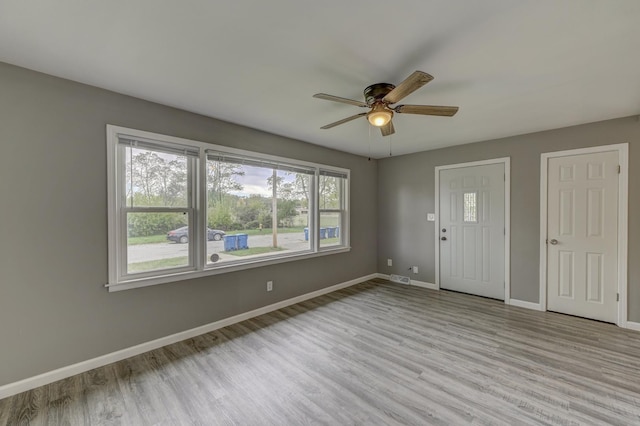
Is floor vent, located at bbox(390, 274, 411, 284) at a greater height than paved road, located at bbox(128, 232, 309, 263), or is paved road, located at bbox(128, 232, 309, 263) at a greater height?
paved road, located at bbox(128, 232, 309, 263)

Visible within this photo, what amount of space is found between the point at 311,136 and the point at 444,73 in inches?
79.3

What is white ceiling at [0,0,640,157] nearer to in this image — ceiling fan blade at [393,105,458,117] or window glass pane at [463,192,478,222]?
ceiling fan blade at [393,105,458,117]

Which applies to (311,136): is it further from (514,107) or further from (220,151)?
(514,107)

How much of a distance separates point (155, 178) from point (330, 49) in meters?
2.07

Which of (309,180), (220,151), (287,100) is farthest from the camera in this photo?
(309,180)

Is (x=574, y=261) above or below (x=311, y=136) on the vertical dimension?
below

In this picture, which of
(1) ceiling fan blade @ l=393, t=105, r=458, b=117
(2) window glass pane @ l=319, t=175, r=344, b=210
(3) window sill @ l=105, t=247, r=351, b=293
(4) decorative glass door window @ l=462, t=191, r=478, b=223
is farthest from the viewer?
(2) window glass pane @ l=319, t=175, r=344, b=210

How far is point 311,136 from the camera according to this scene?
3.77 meters

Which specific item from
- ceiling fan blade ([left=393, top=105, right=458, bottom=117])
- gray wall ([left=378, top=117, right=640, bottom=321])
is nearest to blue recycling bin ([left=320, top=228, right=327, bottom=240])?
gray wall ([left=378, top=117, right=640, bottom=321])

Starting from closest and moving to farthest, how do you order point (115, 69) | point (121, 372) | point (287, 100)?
point (115, 69)
point (121, 372)
point (287, 100)

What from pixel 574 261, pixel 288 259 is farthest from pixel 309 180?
pixel 574 261

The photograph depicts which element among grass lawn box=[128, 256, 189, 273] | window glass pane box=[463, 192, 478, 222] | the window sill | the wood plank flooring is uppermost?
window glass pane box=[463, 192, 478, 222]

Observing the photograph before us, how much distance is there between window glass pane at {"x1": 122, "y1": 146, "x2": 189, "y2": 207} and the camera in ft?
8.20

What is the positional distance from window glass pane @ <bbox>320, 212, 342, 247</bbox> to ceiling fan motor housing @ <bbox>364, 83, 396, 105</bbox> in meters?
2.40
